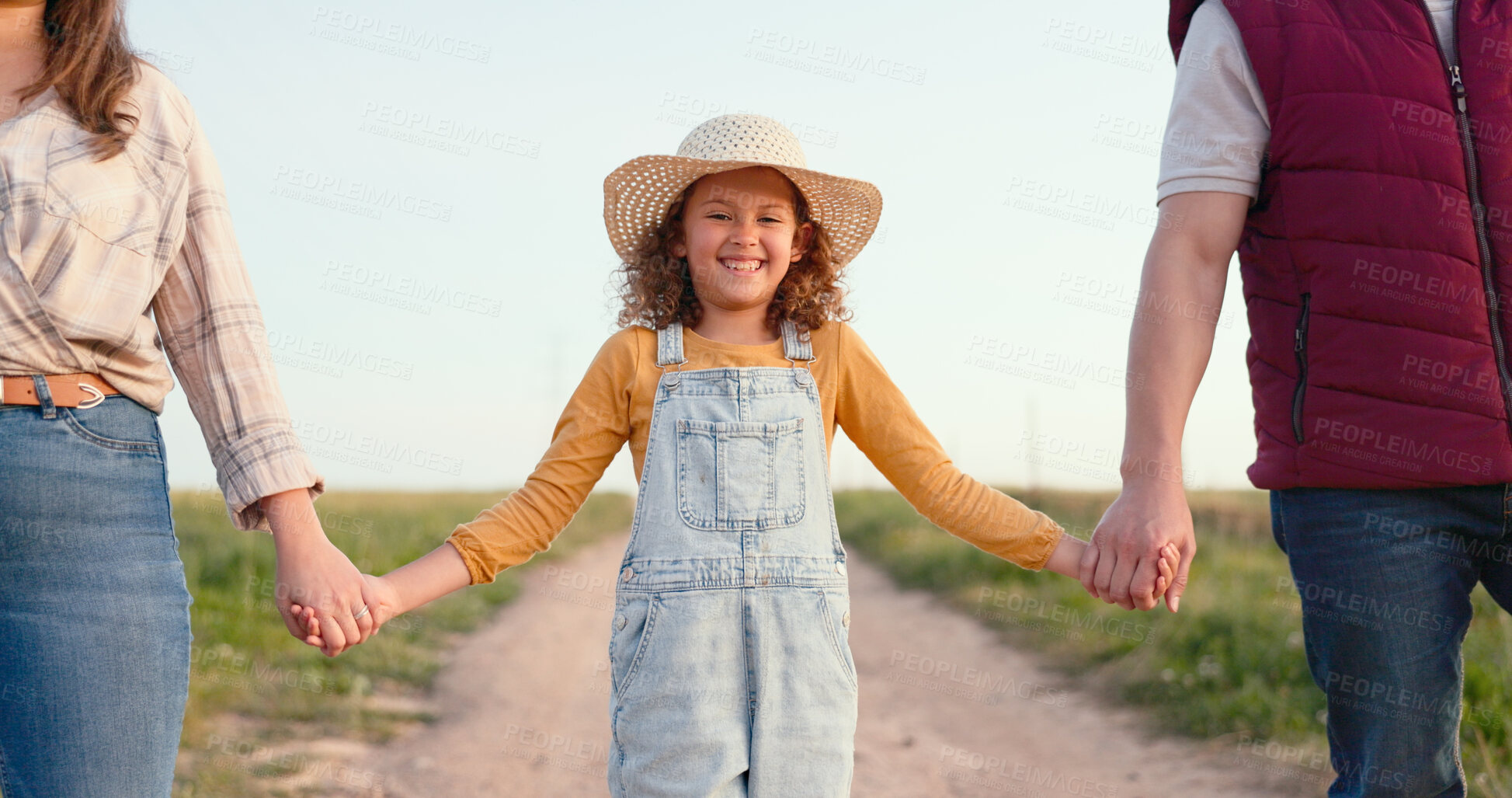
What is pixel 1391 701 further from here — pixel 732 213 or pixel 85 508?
pixel 85 508

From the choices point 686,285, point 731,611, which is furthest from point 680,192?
point 731,611

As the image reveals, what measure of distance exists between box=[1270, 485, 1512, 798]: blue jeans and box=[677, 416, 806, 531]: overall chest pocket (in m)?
1.06

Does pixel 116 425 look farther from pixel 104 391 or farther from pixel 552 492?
pixel 552 492

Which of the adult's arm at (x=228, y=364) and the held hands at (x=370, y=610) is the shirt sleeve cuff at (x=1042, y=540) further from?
the adult's arm at (x=228, y=364)

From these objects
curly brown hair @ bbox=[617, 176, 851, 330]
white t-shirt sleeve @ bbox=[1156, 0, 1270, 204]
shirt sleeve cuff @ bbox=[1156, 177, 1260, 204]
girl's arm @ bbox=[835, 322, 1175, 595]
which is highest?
white t-shirt sleeve @ bbox=[1156, 0, 1270, 204]

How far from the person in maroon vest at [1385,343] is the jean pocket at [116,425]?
2.11 metres

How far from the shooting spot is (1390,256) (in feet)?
7.10

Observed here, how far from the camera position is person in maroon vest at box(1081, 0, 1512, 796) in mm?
2135

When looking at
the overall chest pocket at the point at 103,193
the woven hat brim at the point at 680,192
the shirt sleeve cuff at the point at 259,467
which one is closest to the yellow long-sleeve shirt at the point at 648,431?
the woven hat brim at the point at 680,192

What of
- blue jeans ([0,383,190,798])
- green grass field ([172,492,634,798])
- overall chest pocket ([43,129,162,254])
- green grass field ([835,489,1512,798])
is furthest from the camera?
green grass field ([172,492,634,798])

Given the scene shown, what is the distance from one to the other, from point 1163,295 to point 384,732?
4.64 metres

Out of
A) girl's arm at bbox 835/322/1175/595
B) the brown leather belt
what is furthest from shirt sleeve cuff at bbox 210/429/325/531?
girl's arm at bbox 835/322/1175/595

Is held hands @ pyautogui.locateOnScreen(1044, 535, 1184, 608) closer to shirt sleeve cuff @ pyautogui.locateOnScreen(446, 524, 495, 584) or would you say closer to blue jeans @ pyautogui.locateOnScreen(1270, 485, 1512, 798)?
blue jeans @ pyautogui.locateOnScreen(1270, 485, 1512, 798)

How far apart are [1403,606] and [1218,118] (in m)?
1.05
